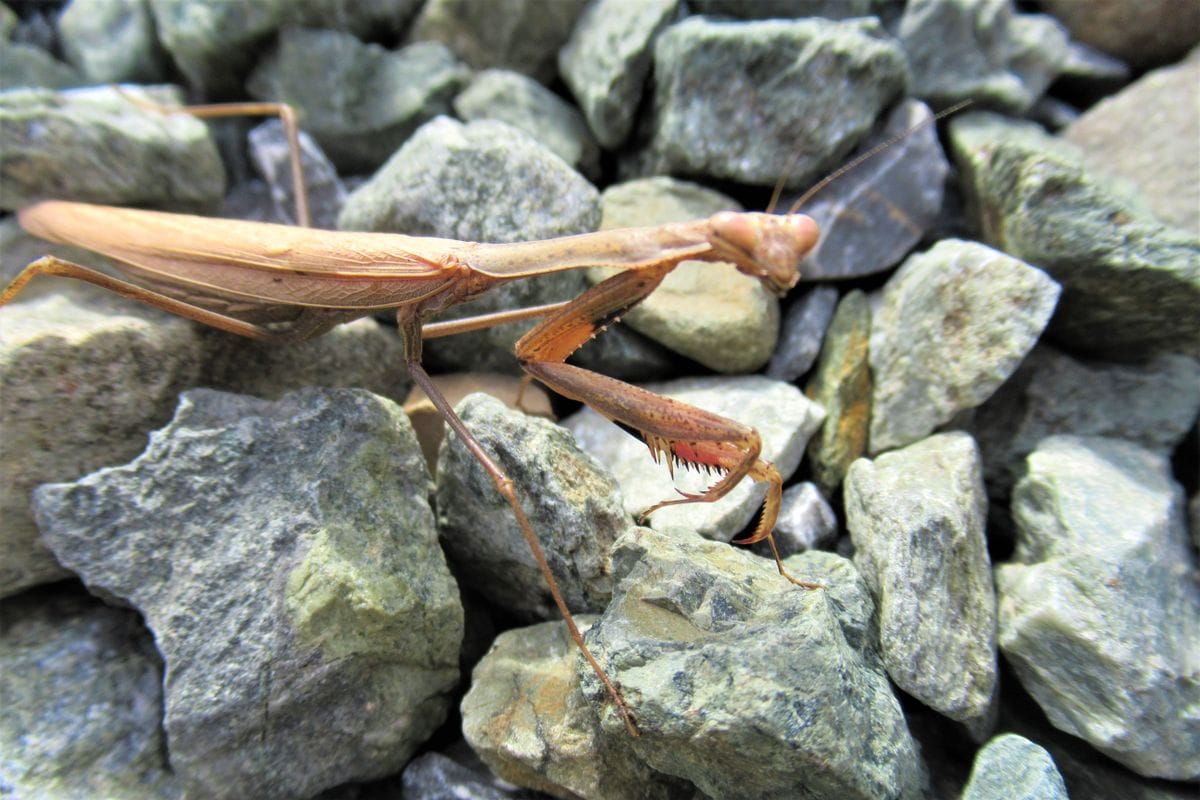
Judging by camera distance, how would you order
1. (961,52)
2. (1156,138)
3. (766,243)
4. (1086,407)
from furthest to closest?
(961,52)
(1156,138)
(1086,407)
(766,243)

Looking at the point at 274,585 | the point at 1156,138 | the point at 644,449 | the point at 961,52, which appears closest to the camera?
the point at 274,585

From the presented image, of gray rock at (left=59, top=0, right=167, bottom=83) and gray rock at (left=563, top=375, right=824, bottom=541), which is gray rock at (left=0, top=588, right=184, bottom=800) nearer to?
gray rock at (left=563, top=375, right=824, bottom=541)

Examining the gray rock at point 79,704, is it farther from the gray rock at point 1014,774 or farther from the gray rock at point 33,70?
Result: the gray rock at point 33,70

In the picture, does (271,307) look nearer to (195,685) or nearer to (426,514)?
(426,514)

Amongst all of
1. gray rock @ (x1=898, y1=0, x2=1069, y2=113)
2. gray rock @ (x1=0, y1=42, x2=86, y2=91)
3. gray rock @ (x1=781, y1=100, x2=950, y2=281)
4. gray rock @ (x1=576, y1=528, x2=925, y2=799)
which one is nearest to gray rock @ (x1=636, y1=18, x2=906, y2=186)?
gray rock @ (x1=781, y1=100, x2=950, y2=281)

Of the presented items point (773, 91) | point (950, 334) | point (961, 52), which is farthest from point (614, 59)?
point (950, 334)

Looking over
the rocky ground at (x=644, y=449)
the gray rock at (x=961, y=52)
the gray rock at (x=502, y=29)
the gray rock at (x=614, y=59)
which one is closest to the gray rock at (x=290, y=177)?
the rocky ground at (x=644, y=449)

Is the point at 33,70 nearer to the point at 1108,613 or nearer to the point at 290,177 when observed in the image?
the point at 290,177
